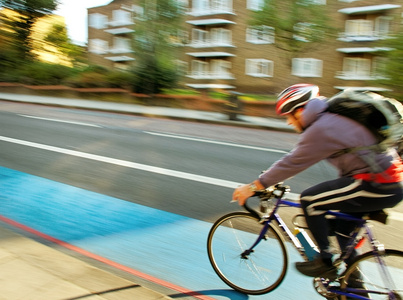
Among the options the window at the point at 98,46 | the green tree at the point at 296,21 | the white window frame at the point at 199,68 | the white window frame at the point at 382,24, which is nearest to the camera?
the green tree at the point at 296,21

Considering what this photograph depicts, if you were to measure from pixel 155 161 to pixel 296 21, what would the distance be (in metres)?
12.3

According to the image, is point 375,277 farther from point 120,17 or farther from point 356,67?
point 120,17

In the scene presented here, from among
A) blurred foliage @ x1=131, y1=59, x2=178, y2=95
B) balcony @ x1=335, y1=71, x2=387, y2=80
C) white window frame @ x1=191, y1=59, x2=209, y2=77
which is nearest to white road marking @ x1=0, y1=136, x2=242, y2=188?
blurred foliage @ x1=131, y1=59, x2=178, y2=95

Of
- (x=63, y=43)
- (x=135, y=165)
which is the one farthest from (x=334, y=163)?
(x=63, y=43)

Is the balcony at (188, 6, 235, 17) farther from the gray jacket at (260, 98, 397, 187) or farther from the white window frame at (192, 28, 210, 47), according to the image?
the gray jacket at (260, 98, 397, 187)

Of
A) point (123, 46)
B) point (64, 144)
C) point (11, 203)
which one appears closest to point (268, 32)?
point (64, 144)

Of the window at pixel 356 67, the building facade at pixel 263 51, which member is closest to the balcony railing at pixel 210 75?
the building facade at pixel 263 51

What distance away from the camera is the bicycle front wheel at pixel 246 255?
3.10 m

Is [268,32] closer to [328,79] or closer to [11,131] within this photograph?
[11,131]

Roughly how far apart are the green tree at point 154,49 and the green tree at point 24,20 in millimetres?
12903

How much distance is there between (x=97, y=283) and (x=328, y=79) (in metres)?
31.9

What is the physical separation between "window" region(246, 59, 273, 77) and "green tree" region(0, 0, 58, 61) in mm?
17523

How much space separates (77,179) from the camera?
6.44 meters

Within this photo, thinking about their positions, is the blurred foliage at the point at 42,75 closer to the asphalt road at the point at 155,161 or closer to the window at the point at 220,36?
the asphalt road at the point at 155,161
